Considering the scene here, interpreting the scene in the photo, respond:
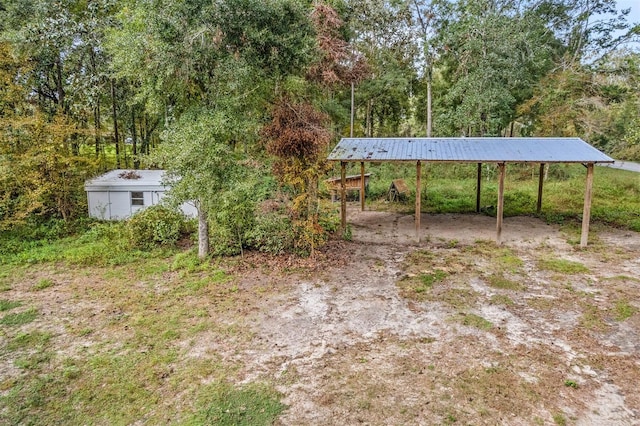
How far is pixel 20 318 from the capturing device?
680cm

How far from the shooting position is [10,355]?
5672mm

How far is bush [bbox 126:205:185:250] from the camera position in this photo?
10414mm

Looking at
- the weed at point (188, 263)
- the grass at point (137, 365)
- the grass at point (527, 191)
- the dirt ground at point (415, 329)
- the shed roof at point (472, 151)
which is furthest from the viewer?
the grass at point (527, 191)

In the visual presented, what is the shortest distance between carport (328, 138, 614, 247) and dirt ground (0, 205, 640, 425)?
148 cm

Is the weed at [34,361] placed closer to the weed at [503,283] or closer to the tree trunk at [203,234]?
the tree trunk at [203,234]

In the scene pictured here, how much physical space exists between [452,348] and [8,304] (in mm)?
7689

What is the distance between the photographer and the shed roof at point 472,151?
34.0 feet

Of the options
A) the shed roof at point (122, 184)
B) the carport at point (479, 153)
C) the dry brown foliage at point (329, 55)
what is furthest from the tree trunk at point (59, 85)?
the carport at point (479, 153)

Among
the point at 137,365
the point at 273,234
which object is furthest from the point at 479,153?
the point at 137,365

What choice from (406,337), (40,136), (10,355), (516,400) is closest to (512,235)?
(406,337)

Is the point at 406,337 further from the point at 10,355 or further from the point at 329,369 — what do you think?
the point at 10,355

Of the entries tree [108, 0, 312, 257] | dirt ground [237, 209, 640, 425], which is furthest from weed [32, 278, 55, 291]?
dirt ground [237, 209, 640, 425]

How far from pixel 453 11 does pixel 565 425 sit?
19.0 metres

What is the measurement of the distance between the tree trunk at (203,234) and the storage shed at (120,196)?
3.48m
